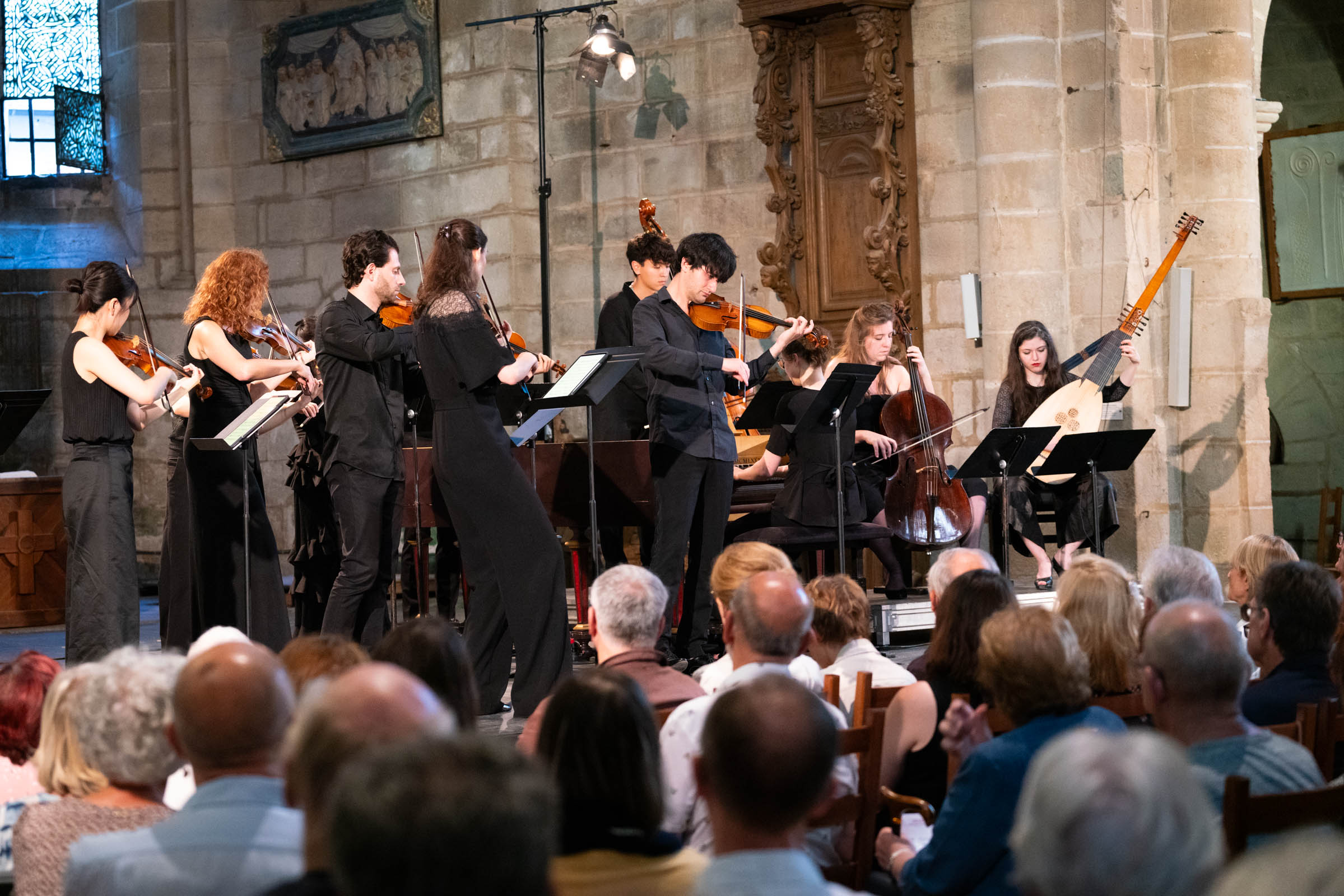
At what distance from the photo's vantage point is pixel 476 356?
17.1 ft

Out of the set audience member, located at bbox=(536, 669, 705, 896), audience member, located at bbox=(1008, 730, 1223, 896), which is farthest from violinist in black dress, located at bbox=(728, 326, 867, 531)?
audience member, located at bbox=(1008, 730, 1223, 896)

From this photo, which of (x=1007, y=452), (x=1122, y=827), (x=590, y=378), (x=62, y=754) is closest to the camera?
(x=1122, y=827)

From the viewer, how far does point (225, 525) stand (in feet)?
19.8

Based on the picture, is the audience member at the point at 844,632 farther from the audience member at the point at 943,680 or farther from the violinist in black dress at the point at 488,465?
the violinist in black dress at the point at 488,465

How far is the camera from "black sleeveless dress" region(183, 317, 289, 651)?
5.98 meters

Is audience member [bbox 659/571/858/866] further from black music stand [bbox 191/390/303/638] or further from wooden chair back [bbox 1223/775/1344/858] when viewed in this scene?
→ black music stand [bbox 191/390/303/638]

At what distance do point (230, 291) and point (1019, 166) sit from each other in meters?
4.61

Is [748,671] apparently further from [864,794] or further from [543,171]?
[543,171]

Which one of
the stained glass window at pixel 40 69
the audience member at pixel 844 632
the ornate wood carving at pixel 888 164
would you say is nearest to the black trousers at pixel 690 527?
the audience member at pixel 844 632

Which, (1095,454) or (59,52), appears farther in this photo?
(59,52)

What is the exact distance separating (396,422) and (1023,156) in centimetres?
428

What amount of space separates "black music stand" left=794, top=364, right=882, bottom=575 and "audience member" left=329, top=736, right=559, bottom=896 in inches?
197

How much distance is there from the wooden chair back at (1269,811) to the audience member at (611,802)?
2.62 feet

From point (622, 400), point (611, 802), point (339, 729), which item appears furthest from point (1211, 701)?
point (622, 400)
